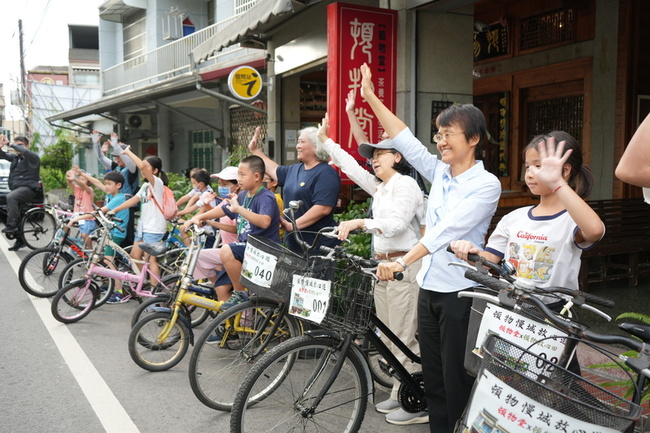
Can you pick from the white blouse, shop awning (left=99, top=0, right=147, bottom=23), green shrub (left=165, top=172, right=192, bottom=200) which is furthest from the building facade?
shop awning (left=99, top=0, right=147, bottom=23)

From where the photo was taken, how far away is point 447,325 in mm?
3389

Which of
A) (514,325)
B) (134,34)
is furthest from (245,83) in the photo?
(134,34)

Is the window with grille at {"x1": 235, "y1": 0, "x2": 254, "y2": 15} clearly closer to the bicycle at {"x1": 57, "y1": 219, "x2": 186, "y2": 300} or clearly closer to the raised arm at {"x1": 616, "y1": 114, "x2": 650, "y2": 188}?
the bicycle at {"x1": 57, "y1": 219, "x2": 186, "y2": 300}

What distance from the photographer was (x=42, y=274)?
8.23 metres

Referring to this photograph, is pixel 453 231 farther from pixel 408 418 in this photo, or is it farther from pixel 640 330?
pixel 408 418

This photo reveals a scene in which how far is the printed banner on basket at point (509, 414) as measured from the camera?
184 cm

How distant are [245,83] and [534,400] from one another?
10.1 metres

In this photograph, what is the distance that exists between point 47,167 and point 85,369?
19.7 metres

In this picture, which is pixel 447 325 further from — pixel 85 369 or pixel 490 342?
pixel 85 369

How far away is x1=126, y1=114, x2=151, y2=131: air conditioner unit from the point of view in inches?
920

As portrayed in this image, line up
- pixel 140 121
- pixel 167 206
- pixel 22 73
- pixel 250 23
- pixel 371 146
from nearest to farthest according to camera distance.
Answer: pixel 371 146
pixel 167 206
pixel 250 23
pixel 140 121
pixel 22 73

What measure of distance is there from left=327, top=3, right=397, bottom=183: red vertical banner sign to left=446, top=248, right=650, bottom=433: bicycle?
4.49 m

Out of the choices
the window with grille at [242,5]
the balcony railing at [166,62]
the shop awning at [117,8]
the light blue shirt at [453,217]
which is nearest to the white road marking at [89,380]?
the light blue shirt at [453,217]

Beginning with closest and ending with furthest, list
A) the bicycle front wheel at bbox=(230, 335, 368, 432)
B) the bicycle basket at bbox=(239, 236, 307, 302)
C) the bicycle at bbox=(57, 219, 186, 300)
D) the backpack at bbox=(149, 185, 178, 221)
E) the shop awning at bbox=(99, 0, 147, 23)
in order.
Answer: the bicycle front wheel at bbox=(230, 335, 368, 432), the bicycle basket at bbox=(239, 236, 307, 302), the bicycle at bbox=(57, 219, 186, 300), the backpack at bbox=(149, 185, 178, 221), the shop awning at bbox=(99, 0, 147, 23)
